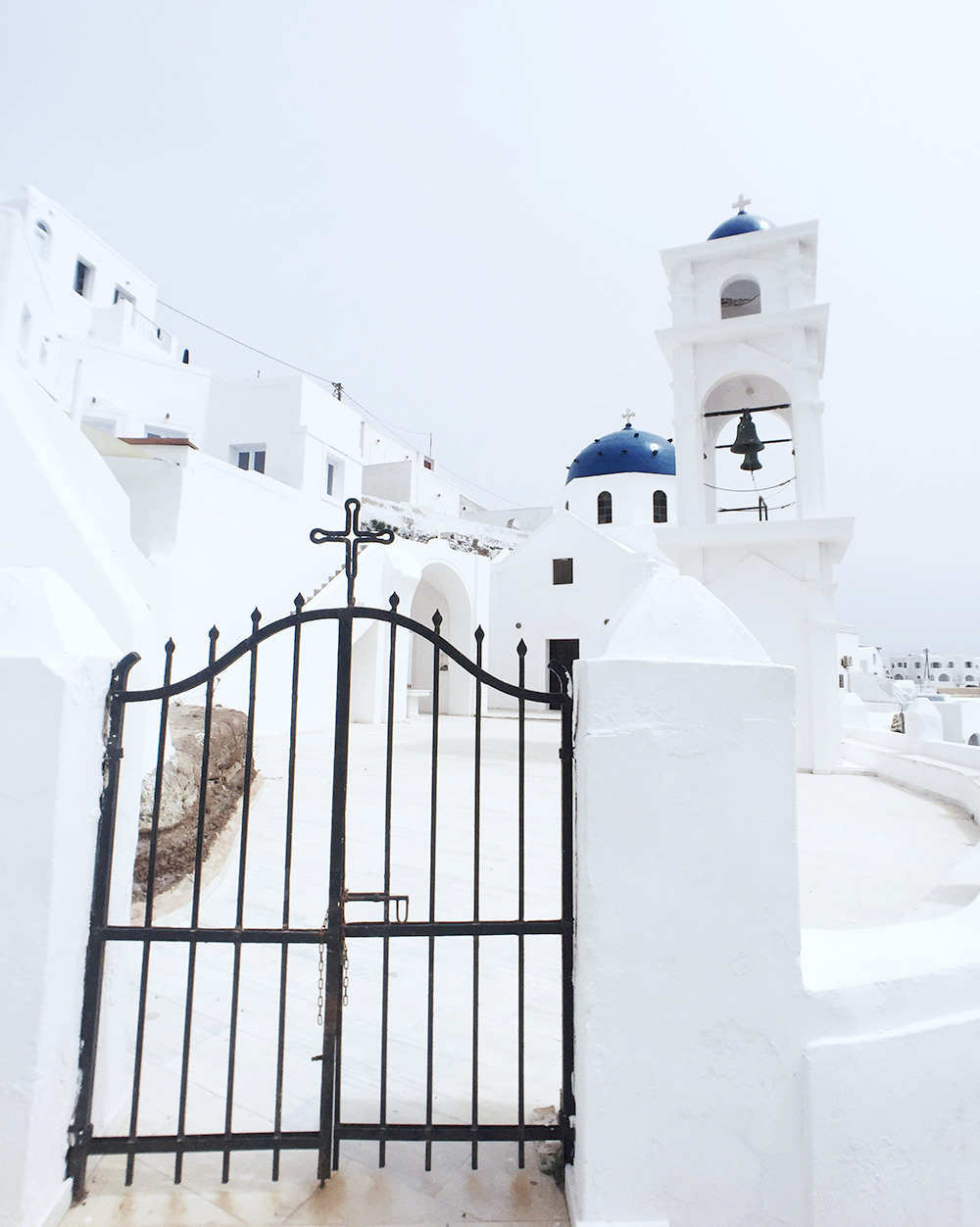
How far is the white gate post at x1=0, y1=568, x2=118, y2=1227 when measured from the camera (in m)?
1.81

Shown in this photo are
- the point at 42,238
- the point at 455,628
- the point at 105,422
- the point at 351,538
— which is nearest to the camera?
the point at 351,538

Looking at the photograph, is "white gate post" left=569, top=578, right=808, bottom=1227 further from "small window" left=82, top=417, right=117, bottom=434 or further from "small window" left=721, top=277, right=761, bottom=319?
"small window" left=82, top=417, right=117, bottom=434

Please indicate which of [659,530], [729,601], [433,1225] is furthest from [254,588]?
[433,1225]

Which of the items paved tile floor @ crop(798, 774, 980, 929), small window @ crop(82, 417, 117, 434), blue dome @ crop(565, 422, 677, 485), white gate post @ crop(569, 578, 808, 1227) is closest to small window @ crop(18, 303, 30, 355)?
small window @ crop(82, 417, 117, 434)

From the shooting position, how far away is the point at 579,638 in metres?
20.3

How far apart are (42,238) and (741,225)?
16740 millimetres

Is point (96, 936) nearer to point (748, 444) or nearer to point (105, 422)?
point (748, 444)

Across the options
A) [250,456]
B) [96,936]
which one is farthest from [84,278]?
[96,936]

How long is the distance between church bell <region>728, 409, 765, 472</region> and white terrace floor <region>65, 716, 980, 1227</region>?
5.02 metres

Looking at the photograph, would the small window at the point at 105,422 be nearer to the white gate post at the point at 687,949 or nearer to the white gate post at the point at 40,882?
the white gate post at the point at 40,882

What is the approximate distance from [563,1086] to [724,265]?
11493 mm

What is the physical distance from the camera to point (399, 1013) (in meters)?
3.09

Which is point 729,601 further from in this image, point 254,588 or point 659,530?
point 254,588

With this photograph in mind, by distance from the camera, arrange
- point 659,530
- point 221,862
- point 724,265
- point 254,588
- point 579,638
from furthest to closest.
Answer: point 579,638 → point 254,588 → point 724,265 → point 659,530 → point 221,862
